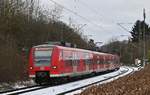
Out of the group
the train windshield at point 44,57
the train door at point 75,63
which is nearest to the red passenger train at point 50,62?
the train windshield at point 44,57

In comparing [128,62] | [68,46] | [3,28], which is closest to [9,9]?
[3,28]

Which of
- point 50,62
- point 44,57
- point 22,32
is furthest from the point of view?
point 22,32

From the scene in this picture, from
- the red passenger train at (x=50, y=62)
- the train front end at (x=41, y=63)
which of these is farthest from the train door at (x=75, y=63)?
the train front end at (x=41, y=63)

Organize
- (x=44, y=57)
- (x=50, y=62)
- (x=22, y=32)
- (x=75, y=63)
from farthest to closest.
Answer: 1. (x=22, y=32)
2. (x=75, y=63)
3. (x=44, y=57)
4. (x=50, y=62)

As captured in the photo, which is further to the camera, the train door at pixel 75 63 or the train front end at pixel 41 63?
the train door at pixel 75 63

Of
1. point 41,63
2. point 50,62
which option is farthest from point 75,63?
point 41,63

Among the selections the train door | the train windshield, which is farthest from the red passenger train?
the train door

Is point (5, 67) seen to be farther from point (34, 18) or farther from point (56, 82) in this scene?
point (34, 18)

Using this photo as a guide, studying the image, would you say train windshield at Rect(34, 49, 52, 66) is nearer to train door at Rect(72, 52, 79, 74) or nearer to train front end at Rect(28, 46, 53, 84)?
train front end at Rect(28, 46, 53, 84)

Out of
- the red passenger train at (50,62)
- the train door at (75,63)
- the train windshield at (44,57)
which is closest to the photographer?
the red passenger train at (50,62)

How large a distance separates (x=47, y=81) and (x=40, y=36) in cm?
2478

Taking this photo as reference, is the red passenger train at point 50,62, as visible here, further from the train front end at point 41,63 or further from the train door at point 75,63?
the train door at point 75,63

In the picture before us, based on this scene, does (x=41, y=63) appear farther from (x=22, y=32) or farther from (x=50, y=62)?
(x=22, y=32)

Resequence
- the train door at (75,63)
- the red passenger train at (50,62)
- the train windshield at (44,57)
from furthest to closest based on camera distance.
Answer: the train door at (75,63), the train windshield at (44,57), the red passenger train at (50,62)
